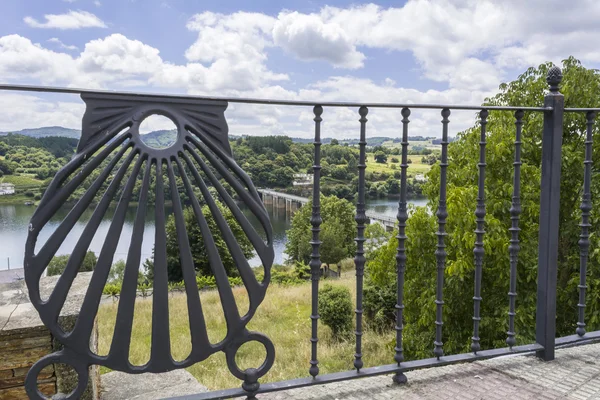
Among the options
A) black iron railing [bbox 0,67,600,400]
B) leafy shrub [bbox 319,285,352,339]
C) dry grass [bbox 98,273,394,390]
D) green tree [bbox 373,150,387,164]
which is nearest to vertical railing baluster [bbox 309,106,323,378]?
black iron railing [bbox 0,67,600,400]

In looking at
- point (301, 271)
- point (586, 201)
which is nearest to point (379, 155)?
point (586, 201)

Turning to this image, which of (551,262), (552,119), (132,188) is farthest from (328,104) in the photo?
(551,262)

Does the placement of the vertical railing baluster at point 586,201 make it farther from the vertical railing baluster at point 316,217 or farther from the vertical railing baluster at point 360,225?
the vertical railing baluster at point 316,217

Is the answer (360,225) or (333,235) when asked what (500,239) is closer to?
(360,225)

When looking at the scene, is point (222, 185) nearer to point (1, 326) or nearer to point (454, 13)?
point (1, 326)

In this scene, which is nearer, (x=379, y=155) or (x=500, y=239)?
(x=379, y=155)

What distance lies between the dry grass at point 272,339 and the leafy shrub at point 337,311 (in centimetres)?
24

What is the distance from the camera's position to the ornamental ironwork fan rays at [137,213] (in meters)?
1.26

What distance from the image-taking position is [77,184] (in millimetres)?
1258

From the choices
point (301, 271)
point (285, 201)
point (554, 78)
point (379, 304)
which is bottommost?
point (301, 271)

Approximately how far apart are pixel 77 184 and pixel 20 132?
0.81 metres

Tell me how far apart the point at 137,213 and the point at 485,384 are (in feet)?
4.56

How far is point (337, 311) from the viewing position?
8633mm

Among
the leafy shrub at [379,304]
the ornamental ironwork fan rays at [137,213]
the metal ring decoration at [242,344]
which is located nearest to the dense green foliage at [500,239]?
the leafy shrub at [379,304]
